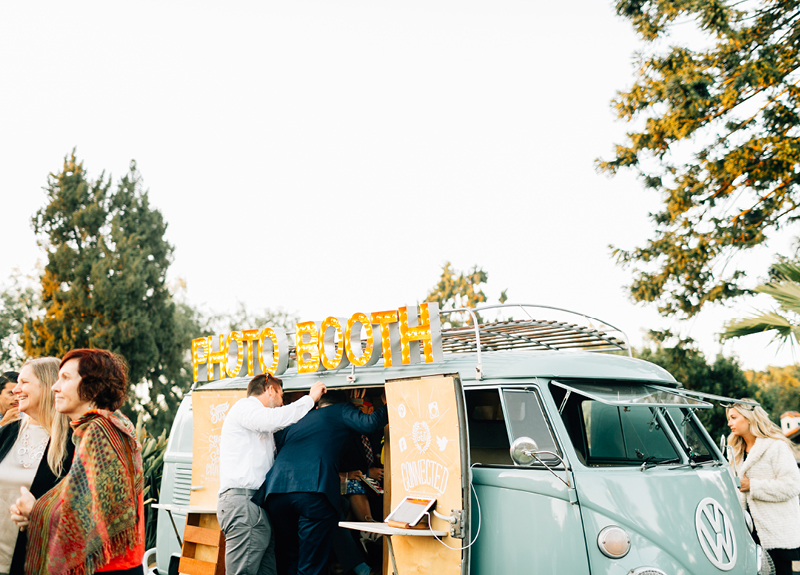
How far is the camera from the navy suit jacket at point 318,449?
5.48 metres

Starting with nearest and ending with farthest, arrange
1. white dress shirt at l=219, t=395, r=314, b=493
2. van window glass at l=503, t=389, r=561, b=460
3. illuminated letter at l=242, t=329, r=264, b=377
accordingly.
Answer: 1. van window glass at l=503, t=389, r=561, b=460
2. white dress shirt at l=219, t=395, r=314, b=493
3. illuminated letter at l=242, t=329, r=264, b=377

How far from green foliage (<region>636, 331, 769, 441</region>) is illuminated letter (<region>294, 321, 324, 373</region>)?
411 inches

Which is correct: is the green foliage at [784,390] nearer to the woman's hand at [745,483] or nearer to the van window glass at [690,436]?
the woman's hand at [745,483]

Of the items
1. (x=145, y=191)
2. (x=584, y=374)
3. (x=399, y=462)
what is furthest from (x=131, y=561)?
(x=145, y=191)

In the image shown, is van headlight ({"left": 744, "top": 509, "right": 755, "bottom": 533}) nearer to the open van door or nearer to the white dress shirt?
the open van door

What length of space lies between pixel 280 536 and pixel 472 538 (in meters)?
2.03

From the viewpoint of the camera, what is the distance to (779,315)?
24.7 ft

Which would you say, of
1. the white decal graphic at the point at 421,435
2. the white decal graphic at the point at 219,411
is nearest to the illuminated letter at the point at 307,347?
the white decal graphic at the point at 219,411

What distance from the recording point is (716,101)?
519 inches

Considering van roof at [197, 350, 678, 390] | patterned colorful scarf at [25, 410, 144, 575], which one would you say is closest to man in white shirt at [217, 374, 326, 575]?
van roof at [197, 350, 678, 390]

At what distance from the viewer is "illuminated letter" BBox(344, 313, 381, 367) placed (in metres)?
5.54

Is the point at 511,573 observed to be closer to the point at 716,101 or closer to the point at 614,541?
the point at 614,541

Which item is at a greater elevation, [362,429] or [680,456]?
[362,429]

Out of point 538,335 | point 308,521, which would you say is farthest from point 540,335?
point 308,521
